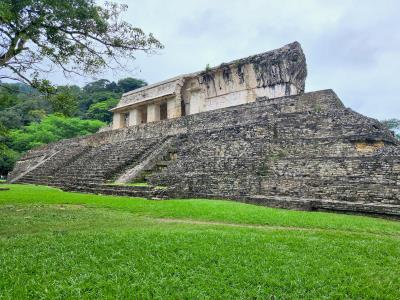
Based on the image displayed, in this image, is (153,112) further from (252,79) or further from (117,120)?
(252,79)

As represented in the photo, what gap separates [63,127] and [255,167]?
86.2 ft

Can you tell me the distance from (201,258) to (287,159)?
232 inches

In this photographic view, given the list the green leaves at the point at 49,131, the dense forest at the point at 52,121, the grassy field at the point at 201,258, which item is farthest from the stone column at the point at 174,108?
the grassy field at the point at 201,258

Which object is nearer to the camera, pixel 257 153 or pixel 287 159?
pixel 287 159

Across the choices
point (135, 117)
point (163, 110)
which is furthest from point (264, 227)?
point (135, 117)

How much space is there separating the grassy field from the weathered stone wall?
145 centimetres

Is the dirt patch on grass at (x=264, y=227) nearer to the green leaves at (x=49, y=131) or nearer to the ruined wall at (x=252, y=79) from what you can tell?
the ruined wall at (x=252, y=79)

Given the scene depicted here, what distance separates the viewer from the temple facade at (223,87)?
14898 mm

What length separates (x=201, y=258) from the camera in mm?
3604

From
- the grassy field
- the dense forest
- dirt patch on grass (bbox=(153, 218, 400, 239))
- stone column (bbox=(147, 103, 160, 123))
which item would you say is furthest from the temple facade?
dirt patch on grass (bbox=(153, 218, 400, 239))

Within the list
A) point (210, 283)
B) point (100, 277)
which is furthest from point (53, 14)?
point (210, 283)

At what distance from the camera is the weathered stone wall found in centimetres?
734

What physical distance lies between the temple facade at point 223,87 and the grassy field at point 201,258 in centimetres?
1016

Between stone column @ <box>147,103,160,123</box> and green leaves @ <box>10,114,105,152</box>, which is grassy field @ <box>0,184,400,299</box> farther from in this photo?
green leaves @ <box>10,114,105,152</box>
